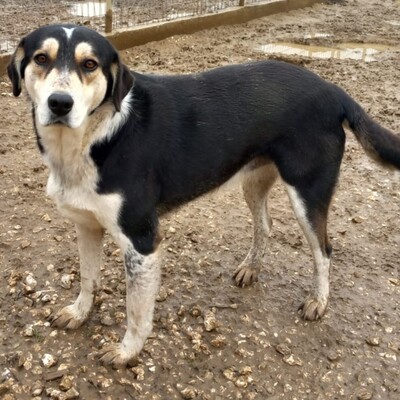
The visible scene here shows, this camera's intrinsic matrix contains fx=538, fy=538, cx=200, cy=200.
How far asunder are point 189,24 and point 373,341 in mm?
8034

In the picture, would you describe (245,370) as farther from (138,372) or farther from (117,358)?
(117,358)

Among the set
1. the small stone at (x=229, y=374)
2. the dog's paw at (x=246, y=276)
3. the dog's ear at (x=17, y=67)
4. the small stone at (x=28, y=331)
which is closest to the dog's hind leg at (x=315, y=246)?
the dog's paw at (x=246, y=276)

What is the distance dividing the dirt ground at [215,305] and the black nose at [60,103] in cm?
157

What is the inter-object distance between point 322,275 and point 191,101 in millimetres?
1580

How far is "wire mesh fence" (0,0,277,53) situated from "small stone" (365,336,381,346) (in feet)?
22.0

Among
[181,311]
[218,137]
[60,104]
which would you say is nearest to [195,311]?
[181,311]

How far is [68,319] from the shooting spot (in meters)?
3.58

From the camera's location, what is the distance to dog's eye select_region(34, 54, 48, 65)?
106 inches

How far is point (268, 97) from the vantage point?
Result: 11.1 ft

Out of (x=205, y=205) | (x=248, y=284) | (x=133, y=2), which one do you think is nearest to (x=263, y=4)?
(x=133, y=2)

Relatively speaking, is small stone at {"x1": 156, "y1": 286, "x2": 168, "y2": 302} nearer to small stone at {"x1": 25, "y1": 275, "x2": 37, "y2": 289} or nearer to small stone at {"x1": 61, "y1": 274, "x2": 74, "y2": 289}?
small stone at {"x1": 61, "y1": 274, "x2": 74, "y2": 289}

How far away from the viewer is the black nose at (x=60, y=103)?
2.54 meters

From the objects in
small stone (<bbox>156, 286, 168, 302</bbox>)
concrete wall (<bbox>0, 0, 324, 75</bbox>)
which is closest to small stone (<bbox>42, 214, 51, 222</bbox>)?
small stone (<bbox>156, 286, 168, 302</bbox>)

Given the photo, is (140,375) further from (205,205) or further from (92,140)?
(205,205)
